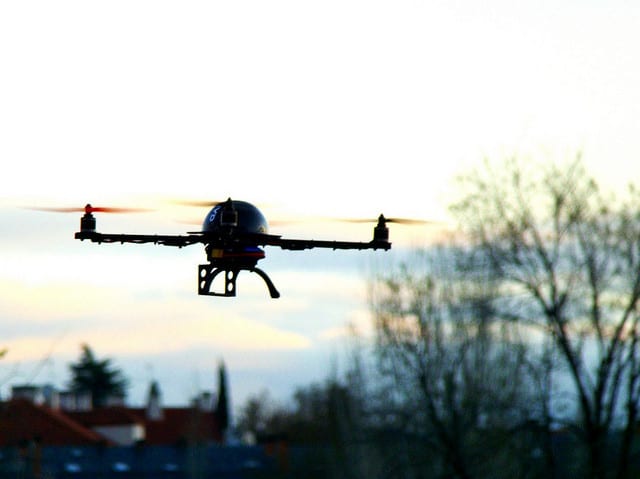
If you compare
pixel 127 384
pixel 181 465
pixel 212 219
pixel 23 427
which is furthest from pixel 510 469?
pixel 127 384

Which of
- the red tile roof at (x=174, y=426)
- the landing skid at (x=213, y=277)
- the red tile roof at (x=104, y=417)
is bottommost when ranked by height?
the red tile roof at (x=174, y=426)

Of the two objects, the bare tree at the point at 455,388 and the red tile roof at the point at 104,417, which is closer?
the bare tree at the point at 455,388

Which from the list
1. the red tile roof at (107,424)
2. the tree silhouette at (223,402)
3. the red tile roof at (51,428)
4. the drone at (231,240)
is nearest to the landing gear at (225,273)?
the drone at (231,240)

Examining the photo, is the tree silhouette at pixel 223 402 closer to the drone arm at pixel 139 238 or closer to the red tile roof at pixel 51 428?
the red tile roof at pixel 51 428

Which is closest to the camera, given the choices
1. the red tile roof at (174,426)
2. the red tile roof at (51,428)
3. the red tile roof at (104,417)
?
the red tile roof at (51,428)

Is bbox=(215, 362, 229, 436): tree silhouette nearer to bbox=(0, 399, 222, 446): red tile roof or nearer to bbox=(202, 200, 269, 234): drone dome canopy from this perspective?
bbox=(0, 399, 222, 446): red tile roof

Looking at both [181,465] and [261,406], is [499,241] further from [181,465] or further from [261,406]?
[261,406]

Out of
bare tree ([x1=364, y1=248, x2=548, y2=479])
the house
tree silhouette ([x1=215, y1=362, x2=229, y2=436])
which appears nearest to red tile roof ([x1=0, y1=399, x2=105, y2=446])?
the house

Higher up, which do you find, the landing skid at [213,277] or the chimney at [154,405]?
the landing skid at [213,277]

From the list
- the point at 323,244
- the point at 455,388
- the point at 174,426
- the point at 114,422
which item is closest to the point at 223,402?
the point at 174,426
